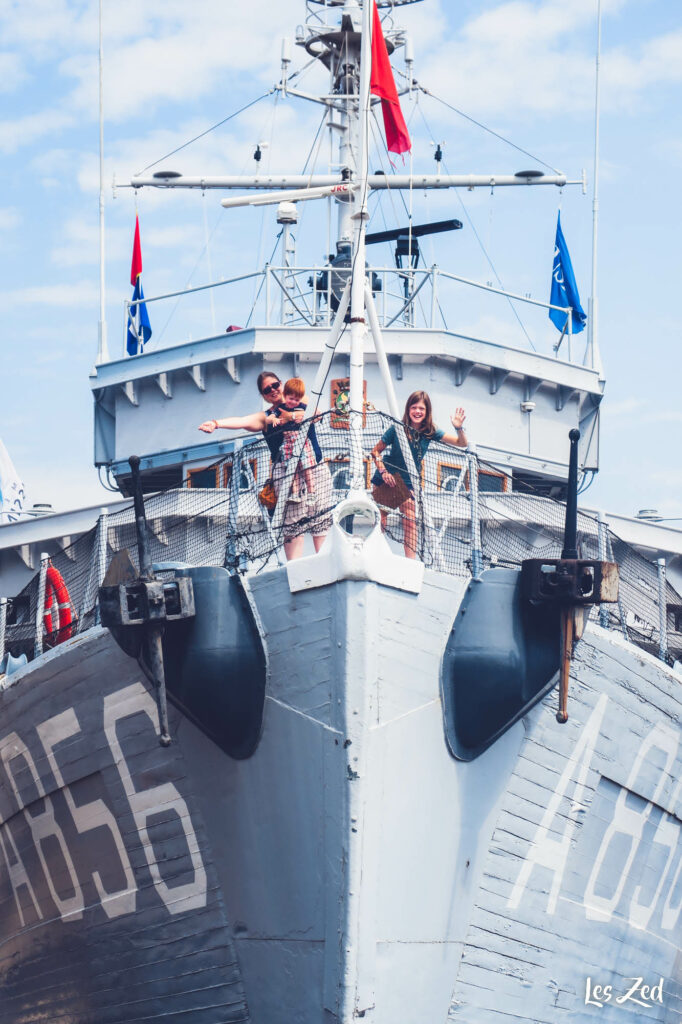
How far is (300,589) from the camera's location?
9211 mm

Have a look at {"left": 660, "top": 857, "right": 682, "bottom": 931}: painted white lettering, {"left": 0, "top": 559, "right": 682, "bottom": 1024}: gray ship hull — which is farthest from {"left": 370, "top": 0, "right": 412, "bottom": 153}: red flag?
{"left": 660, "top": 857, "right": 682, "bottom": 931}: painted white lettering

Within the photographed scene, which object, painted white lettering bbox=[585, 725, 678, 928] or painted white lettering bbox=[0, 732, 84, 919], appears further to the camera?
painted white lettering bbox=[0, 732, 84, 919]

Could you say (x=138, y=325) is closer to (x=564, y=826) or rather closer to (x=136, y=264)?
(x=136, y=264)

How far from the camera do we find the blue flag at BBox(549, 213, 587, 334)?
17.6 meters

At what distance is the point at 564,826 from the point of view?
391 inches

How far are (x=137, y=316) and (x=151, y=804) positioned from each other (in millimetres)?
8786

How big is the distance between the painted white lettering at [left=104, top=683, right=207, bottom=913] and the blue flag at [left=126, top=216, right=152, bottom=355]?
7941 mm

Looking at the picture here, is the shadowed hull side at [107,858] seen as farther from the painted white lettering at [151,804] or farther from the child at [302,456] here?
the child at [302,456]

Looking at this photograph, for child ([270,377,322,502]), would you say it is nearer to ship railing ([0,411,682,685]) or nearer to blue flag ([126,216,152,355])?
ship railing ([0,411,682,685])

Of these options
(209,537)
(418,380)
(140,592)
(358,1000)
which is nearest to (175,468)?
(418,380)

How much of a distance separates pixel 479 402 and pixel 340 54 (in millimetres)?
4710

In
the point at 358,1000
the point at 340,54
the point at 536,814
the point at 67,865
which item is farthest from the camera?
the point at 340,54

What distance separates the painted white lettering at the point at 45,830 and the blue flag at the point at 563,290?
9.03m

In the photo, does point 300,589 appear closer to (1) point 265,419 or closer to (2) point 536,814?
(1) point 265,419
